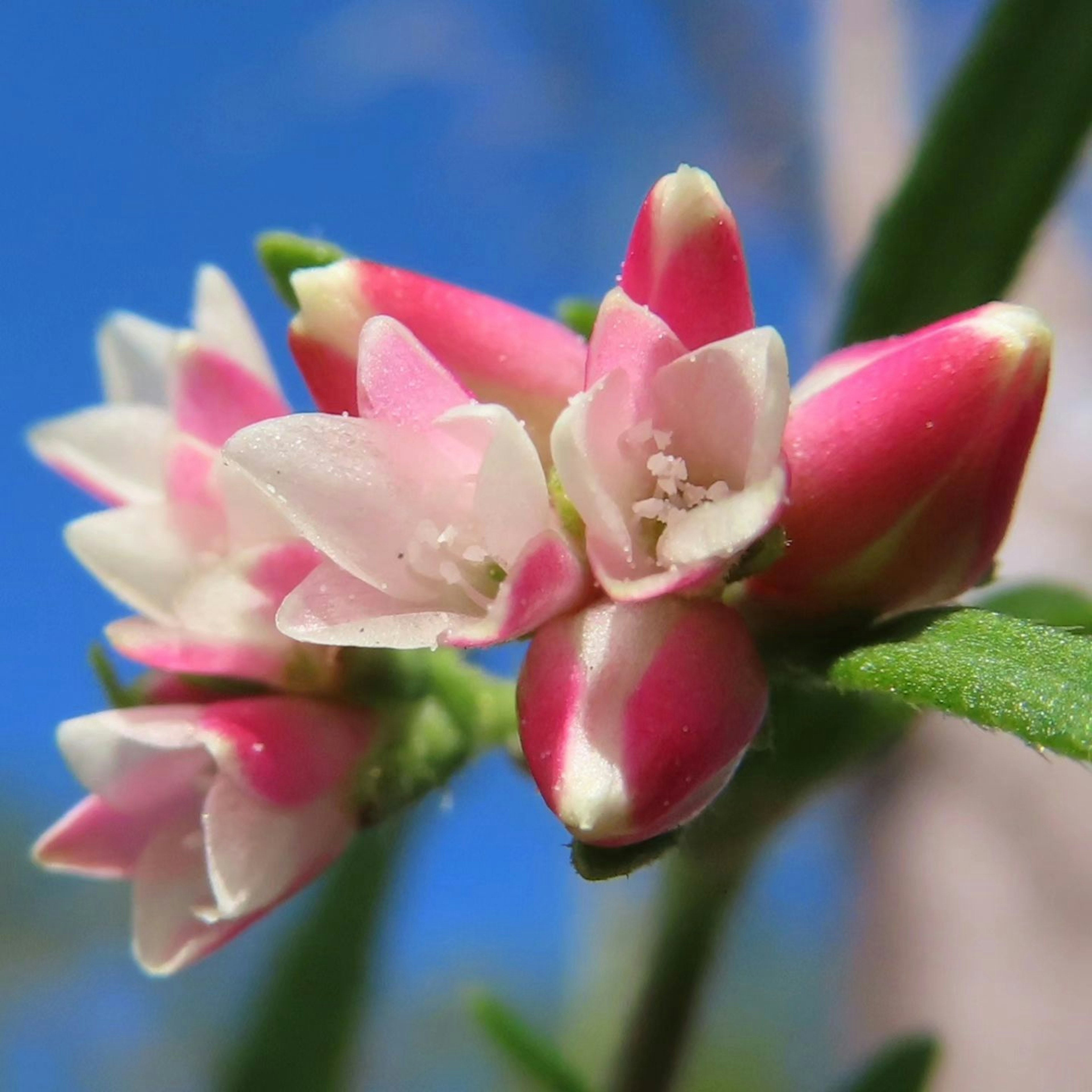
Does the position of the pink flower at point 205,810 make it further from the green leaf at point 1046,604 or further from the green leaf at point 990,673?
the green leaf at point 1046,604

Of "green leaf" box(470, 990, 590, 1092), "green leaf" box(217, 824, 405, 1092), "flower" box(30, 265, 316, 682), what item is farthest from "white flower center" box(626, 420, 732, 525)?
"green leaf" box(217, 824, 405, 1092)

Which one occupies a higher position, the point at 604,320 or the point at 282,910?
the point at 604,320

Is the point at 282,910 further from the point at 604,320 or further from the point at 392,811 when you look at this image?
the point at 604,320


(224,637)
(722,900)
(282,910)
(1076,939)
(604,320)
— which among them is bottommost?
(1076,939)

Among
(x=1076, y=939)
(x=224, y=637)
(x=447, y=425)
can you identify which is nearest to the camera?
(x=447, y=425)

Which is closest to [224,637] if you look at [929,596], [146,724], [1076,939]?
[146,724]

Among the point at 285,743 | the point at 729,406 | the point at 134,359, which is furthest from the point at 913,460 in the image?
the point at 134,359

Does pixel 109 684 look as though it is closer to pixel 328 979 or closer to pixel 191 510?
pixel 191 510
